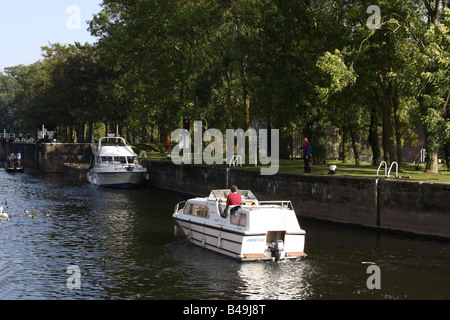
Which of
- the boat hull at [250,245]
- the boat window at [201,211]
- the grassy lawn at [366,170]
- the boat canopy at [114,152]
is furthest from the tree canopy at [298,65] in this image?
the boat hull at [250,245]

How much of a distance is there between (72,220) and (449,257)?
1995cm

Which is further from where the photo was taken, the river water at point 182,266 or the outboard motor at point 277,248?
the outboard motor at point 277,248

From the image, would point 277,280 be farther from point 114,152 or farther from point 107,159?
point 114,152

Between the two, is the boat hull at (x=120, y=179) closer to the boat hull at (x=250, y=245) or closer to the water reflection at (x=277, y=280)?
the boat hull at (x=250, y=245)

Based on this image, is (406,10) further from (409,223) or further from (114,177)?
(114,177)

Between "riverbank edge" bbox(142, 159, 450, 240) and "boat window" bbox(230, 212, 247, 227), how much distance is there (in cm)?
939

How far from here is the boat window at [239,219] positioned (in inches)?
794

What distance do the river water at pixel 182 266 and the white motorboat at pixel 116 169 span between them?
63.0ft

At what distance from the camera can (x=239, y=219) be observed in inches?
810

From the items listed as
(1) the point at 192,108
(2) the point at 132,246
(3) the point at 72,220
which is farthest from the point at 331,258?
(1) the point at 192,108

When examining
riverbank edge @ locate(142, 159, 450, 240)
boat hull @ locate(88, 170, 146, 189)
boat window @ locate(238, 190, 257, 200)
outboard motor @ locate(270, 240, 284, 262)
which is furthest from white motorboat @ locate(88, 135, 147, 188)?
outboard motor @ locate(270, 240, 284, 262)

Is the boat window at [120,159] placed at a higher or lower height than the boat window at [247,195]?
higher

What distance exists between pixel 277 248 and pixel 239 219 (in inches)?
74.0

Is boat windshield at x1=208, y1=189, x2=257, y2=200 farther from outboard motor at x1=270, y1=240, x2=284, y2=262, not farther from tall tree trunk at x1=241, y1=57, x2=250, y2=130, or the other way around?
tall tree trunk at x1=241, y1=57, x2=250, y2=130
